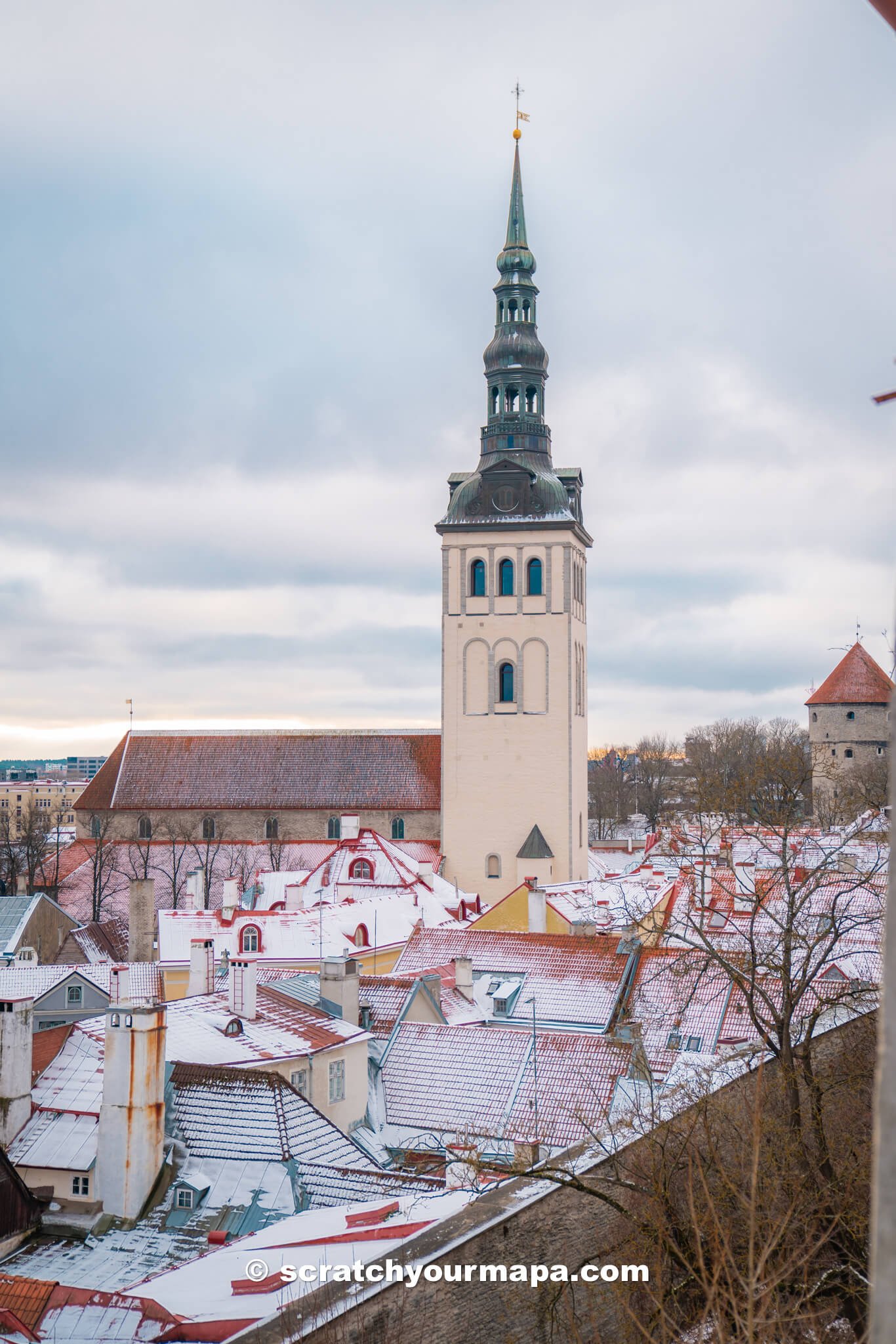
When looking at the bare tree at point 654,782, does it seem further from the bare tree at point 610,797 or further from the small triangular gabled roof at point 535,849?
the small triangular gabled roof at point 535,849

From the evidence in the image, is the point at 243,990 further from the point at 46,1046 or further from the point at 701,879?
the point at 701,879

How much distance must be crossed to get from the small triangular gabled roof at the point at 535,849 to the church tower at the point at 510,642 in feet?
0.80

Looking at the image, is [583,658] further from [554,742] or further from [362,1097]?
[362,1097]

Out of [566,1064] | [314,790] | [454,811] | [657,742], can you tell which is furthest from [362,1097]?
[657,742]

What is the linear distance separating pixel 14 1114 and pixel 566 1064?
29.3 ft

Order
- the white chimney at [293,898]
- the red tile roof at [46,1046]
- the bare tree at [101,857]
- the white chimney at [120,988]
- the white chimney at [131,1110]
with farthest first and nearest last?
the bare tree at [101,857] < the white chimney at [293,898] < the white chimney at [120,988] < the red tile roof at [46,1046] < the white chimney at [131,1110]

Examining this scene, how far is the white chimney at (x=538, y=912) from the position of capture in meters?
37.0

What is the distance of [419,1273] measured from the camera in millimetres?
11742

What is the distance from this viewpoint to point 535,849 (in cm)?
5281

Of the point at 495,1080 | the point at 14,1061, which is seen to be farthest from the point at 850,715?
the point at 14,1061

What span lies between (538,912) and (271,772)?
24.2m

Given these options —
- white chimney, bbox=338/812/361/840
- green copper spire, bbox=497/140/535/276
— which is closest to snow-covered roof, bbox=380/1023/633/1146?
white chimney, bbox=338/812/361/840

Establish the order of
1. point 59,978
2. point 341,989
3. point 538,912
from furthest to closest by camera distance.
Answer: point 538,912
point 59,978
point 341,989

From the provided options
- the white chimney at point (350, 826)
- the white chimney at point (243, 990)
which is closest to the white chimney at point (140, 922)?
the white chimney at point (350, 826)
